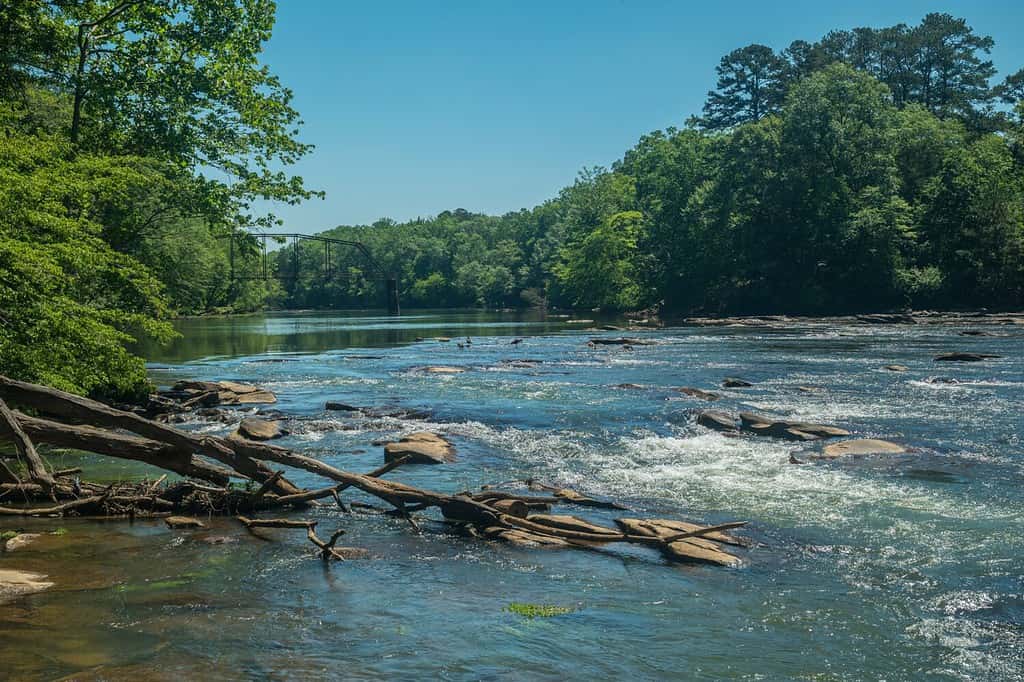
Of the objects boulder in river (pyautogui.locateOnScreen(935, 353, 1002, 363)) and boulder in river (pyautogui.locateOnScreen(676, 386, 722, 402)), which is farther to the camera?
boulder in river (pyautogui.locateOnScreen(935, 353, 1002, 363))

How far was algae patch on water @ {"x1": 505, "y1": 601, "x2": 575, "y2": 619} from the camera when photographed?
8070mm

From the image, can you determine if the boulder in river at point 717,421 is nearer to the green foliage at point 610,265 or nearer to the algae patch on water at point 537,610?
the algae patch on water at point 537,610

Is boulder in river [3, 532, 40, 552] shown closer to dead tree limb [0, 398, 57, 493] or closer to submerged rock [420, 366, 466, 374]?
dead tree limb [0, 398, 57, 493]

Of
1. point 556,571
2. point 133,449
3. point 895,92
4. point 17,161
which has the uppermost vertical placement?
point 895,92

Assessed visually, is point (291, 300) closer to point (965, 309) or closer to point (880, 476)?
point (965, 309)

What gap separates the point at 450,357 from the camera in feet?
134

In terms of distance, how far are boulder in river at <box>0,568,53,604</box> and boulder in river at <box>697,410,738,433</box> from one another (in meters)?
14.5

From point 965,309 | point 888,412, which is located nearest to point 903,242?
point 965,309

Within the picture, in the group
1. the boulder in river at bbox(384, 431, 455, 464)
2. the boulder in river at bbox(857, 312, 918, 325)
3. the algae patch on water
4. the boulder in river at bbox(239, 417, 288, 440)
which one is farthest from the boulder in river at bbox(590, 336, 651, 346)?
the algae patch on water

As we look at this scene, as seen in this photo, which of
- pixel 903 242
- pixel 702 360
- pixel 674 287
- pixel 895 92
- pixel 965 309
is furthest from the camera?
pixel 895 92

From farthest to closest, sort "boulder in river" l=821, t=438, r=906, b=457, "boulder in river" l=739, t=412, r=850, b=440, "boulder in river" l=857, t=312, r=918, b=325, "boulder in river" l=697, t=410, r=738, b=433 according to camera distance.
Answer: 1. "boulder in river" l=857, t=312, r=918, b=325
2. "boulder in river" l=697, t=410, r=738, b=433
3. "boulder in river" l=739, t=412, r=850, b=440
4. "boulder in river" l=821, t=438, r=906, b=457

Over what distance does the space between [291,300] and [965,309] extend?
14749cm

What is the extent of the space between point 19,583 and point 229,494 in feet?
11.9

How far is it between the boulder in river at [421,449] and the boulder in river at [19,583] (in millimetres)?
7461
